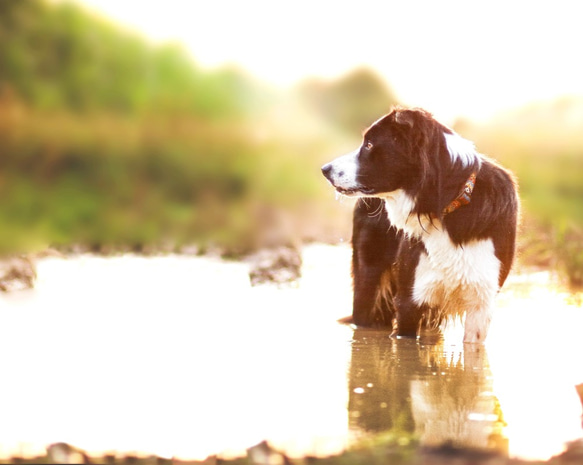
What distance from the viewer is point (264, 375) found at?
11.1 feet

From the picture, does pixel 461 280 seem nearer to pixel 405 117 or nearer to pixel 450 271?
pixel 450 271

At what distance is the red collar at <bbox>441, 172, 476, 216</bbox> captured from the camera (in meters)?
3.67

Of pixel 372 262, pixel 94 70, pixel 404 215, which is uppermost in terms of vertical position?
pixel 94 70

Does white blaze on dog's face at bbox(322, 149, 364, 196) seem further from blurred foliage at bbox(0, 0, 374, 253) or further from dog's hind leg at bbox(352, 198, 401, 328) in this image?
blurred foliage at bbox(0, 0, 374, 253)

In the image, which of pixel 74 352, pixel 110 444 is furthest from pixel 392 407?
pixel 74 352

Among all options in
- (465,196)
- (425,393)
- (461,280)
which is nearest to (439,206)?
(465,196)

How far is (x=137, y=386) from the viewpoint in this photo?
10.6 feet

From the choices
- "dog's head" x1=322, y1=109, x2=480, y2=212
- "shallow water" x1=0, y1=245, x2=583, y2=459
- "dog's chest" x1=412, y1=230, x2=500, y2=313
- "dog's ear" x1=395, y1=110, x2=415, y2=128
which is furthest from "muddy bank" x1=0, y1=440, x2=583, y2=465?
"dog's ear" x1=395, y1=110, x2=415, y2=128

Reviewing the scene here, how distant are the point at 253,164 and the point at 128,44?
1.32 metres

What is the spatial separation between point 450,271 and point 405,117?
2.23 feet

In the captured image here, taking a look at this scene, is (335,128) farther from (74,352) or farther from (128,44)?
(74,352)

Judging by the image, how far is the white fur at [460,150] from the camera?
12.0ft

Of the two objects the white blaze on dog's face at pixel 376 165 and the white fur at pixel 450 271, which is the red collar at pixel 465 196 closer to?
the white fur at pixel 450 271

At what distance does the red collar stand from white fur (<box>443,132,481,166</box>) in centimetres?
6
